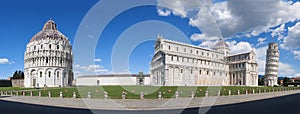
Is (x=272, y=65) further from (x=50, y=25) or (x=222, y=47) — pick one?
(x=50, y=25)

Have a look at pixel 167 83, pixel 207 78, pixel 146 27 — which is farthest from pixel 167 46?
pixel 146 27

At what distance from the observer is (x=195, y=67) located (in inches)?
3083

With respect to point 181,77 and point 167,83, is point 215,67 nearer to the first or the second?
point 181,77

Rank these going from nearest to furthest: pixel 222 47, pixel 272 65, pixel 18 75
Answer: pixel 272 65, pixel 222 47, pixel 18 75

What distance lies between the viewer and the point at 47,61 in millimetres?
83938

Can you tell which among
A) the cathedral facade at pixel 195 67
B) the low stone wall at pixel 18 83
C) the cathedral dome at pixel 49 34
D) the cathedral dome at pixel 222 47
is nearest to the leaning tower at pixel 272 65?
the cathedral facade at pixel 195 67

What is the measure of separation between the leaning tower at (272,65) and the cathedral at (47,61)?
89.3 meters

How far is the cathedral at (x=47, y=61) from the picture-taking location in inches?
3282

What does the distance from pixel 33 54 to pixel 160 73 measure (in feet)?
164

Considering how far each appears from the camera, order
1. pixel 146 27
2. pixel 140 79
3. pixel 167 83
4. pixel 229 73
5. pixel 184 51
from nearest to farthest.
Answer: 1. pixel 146 27
2. pixel 167 83
3. pixel 184 51
4. pixel 140 79
5. pixel 229 73

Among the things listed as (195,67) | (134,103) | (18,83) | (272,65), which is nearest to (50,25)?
(18,83)

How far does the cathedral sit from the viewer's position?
83.4 metres

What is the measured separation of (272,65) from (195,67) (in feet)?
159

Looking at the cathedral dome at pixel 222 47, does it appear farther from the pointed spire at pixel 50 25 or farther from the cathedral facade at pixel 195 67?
the pointed spire at pixel 50 25
